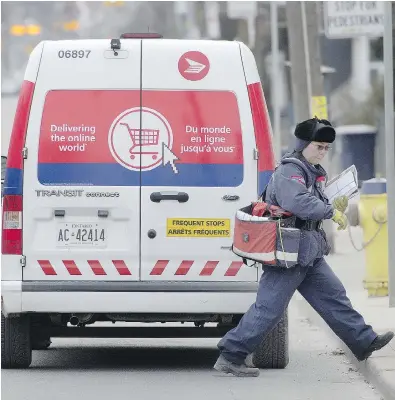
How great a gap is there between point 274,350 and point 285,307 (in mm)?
594

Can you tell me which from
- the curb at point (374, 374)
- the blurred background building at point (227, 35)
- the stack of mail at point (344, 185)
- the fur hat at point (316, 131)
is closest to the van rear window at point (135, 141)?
the fur hat at point (316, 131)

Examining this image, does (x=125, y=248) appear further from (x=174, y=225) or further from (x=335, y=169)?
(x=335, y=169)

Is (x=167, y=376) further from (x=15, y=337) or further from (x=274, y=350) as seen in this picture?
(x=15, y=337)

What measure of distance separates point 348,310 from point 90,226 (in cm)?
173

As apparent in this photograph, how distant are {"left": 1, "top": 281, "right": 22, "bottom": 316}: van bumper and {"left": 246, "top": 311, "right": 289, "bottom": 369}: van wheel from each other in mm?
1547

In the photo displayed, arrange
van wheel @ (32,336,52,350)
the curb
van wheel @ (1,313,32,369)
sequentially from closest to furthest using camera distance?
1. the curb
2. van wheel @ (1,313,32,369)
3. van wheel @ (32,336,52,350)

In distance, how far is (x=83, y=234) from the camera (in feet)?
33.6

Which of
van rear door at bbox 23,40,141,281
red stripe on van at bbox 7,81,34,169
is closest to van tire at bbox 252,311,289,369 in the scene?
van rear door at bbox 23,40,141,281

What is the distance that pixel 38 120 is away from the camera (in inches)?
402

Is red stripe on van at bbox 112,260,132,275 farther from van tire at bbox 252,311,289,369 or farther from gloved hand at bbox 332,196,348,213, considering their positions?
gloved hand at bbox 332,196,348,213

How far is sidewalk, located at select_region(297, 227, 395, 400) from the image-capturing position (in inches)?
381

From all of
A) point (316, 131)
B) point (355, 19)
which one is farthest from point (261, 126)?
point (355, 19)

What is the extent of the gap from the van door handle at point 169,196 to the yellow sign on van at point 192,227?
0.42 feet

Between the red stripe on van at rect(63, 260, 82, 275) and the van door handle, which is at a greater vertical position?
the van door handle
